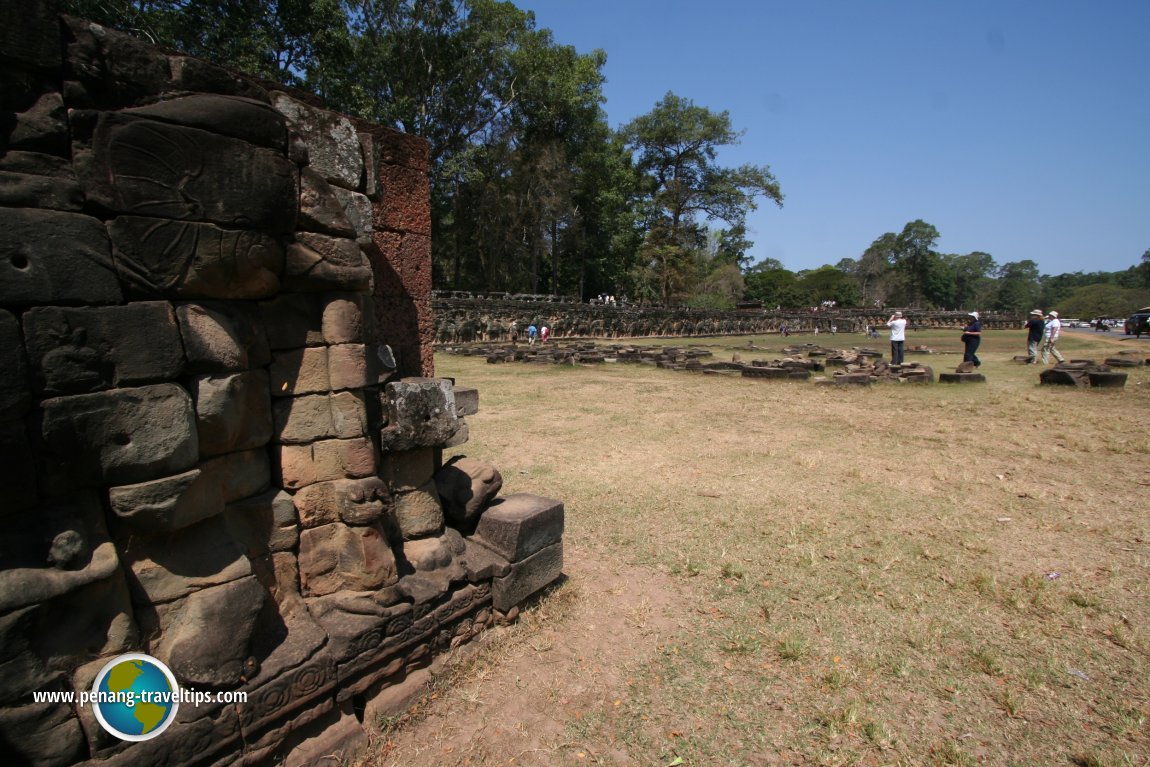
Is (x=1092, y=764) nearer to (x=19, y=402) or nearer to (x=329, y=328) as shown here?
(x=329, y=328)

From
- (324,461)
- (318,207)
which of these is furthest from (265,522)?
(318,207)

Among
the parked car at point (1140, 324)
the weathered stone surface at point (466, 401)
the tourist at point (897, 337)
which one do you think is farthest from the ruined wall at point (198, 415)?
the parked car at point (1140, 324)

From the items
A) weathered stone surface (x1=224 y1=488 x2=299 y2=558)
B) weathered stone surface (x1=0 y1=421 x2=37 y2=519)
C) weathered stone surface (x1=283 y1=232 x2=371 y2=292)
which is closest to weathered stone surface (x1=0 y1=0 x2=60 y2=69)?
weathered stone surface (x1=283 y1=232 x2=371 y2=292)

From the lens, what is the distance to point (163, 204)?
196 cm

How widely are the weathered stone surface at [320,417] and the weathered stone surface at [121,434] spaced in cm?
45

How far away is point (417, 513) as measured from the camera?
308 cm

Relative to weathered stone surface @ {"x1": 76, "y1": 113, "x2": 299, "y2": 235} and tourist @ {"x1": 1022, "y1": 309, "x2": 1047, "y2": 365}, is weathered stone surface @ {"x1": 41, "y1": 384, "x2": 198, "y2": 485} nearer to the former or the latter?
weathered stone surface @ {"x1": 76, "y1": 113, "x2": 299, "y2": 235}

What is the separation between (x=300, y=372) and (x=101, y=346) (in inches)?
30.3

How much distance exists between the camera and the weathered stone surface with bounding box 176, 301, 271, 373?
6.83ft

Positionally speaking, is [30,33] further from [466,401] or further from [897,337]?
[897,337]

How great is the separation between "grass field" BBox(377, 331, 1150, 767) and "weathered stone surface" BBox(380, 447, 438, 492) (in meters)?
1.00

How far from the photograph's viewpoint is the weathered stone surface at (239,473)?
2.25 meters

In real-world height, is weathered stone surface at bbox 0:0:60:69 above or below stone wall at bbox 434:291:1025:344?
above

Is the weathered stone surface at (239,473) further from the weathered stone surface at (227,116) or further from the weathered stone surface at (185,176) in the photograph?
the weathered stone surface at (227,116)
